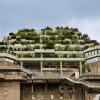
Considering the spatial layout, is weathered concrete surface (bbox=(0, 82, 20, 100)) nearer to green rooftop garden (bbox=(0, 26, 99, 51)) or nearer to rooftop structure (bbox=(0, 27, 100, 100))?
rooftop structure (bbox=(0, 27, 100, 100))

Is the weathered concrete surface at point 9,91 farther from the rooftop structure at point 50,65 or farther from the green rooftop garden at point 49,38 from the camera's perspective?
the green rooftop garden at point 49,38

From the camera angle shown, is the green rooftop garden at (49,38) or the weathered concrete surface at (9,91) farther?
the green rooftop garden at (49,38)

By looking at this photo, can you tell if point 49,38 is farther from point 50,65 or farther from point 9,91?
point 9,91

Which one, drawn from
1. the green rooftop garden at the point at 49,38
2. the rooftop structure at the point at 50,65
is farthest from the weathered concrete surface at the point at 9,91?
the green rooftop garden at the point at 49,38

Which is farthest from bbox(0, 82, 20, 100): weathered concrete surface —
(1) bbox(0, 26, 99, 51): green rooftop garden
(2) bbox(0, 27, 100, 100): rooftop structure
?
(1) bbox(0, 26, 99, 51): green rooftop garden

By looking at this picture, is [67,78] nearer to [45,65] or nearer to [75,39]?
[45,65]

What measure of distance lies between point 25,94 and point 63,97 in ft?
17.0

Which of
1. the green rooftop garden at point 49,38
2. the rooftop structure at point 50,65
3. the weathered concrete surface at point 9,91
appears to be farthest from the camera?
the green rooftop garden at point 49,38

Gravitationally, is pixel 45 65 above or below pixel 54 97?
above

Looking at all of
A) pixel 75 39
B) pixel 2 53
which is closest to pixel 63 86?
pixel 2 53

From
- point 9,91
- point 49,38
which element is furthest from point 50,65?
point 9,91

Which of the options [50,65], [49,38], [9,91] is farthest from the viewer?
[49,38]

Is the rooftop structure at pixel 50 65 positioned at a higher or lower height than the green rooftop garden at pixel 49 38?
lower

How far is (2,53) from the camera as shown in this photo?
86.4 metres
